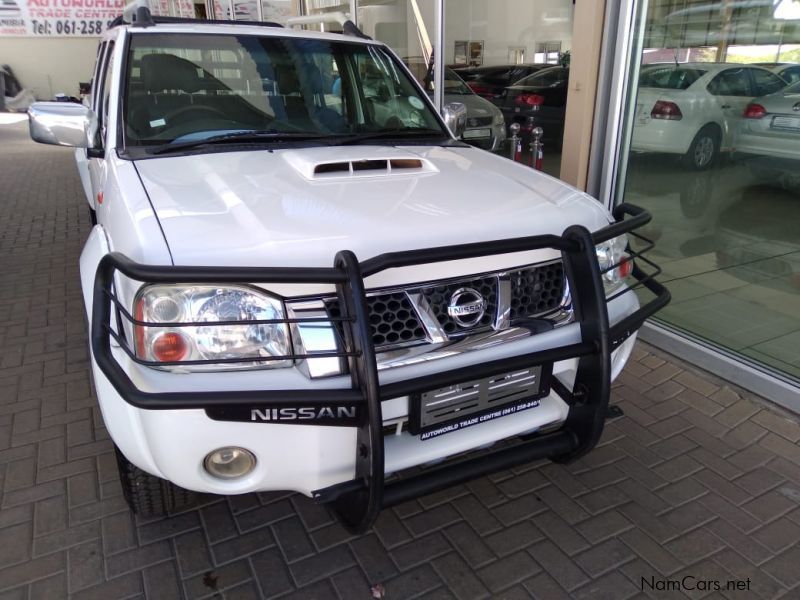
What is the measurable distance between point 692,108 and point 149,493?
4.19m

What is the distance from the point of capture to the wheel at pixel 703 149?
4.30 metres

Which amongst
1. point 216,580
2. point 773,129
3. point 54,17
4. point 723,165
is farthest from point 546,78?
point 54,17

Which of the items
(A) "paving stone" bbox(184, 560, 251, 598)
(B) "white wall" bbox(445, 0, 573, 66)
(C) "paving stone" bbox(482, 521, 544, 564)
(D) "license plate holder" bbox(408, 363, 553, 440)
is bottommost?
(C) "paving stone" bbox(482, 521, 544, 564)

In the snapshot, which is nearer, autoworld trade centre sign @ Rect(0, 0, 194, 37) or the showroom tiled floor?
the showroom tiled floor

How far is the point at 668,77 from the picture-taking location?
435cm

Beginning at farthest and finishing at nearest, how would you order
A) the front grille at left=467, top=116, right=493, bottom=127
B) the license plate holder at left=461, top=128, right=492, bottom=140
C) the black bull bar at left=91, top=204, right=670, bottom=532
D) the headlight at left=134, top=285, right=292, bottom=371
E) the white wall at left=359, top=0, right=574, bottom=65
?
the front grille at left=467, top=116, right=493, bottom=127 → the license plate holder at left=461, top=128, right=492, bottom=140 → the white wall at left=359, top=0, right=574, bottom=65 → the headlight at left=134, top=285, right=292, bottom=371 → the black bull bar at left=91, top=204, right=670, bottom=532

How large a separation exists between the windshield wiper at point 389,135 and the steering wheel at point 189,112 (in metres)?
0.59

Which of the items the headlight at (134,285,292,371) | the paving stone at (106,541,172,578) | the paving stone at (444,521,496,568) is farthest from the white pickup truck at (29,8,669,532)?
the paving stone at (444,521,496,568)

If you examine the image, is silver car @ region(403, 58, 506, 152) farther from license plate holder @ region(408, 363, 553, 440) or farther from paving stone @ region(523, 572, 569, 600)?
paving stone @ region(523, 572, 569, 600)

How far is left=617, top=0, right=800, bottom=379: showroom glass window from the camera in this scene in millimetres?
3740

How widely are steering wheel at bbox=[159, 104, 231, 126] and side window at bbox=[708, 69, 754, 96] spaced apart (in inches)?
125

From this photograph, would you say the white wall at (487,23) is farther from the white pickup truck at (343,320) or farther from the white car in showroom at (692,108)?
the white pickup truck at (343,320)

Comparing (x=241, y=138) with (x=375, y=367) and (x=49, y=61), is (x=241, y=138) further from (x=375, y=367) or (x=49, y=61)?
(x=49, y=61)

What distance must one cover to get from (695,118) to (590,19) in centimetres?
102
